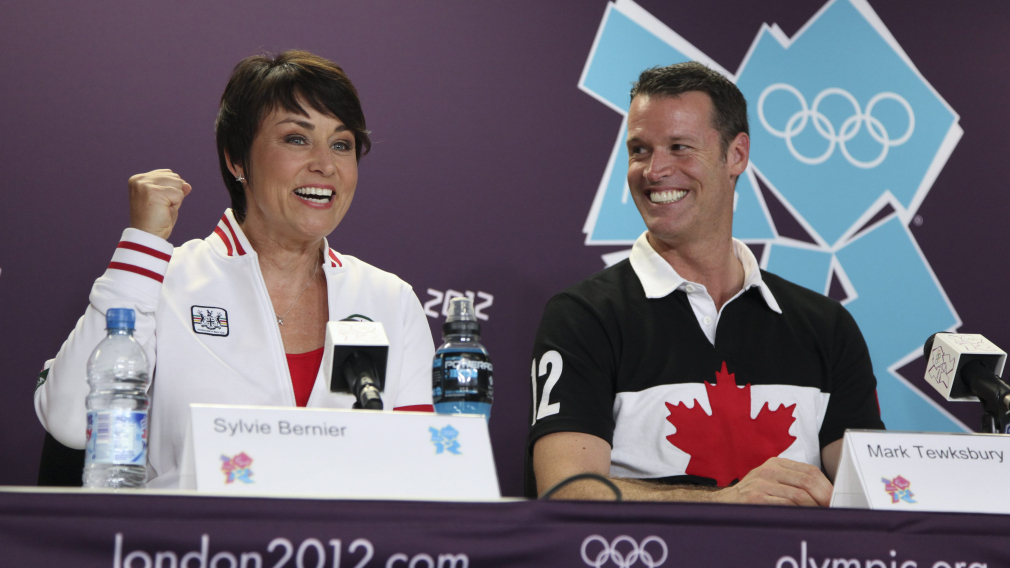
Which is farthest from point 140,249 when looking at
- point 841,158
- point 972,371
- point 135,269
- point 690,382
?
point 841,158

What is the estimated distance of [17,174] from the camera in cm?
205

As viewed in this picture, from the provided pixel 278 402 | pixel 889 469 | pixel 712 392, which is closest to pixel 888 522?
pixel 889 469

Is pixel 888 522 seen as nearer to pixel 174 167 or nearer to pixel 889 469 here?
pixel 889 469

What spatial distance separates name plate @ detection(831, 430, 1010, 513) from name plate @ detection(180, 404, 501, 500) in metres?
0.43

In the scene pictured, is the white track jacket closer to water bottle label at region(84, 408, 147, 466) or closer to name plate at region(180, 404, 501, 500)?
water bottle label at region(84, 408, 147, 466)

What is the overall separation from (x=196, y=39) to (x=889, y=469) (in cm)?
182

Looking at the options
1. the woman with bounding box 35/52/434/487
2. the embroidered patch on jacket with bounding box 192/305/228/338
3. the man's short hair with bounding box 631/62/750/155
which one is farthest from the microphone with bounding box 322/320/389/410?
the man's short hair with bounding box 631/62/750/155

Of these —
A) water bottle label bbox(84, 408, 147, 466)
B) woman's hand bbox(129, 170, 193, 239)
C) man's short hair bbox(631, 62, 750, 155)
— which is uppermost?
man's short hair bbox(631, 62, 750, 155)

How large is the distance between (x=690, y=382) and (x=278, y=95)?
953mm

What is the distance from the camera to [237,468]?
2.98ft

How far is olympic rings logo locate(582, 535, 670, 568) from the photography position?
0.89m

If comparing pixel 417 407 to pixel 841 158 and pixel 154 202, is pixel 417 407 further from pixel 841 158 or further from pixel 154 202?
pixel 841 158

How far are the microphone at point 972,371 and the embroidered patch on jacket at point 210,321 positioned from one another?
1156mm

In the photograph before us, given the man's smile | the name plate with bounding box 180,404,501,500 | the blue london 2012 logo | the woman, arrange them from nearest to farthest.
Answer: the name plate with bounding box 180,404,501,500, the woman, the man's smile, the blue london 2012 logo
